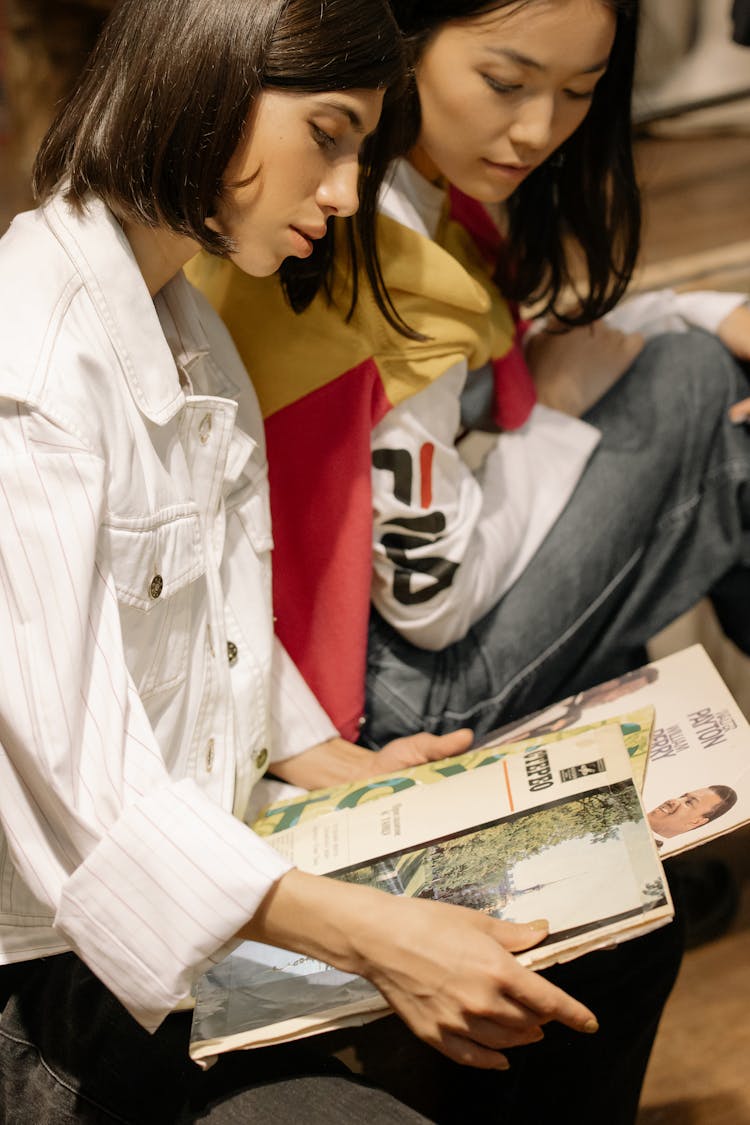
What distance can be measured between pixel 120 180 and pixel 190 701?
1.16ft

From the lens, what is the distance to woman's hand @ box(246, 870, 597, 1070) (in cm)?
71

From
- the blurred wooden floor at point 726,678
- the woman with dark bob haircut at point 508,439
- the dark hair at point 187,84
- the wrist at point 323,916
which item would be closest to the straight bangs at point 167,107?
the dark hair at point 187,84

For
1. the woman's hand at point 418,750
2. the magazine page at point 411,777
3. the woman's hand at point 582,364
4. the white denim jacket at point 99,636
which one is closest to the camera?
the white denim jacket at point 99,636

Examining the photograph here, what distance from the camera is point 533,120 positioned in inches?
40.6

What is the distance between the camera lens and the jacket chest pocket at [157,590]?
2.59 feet

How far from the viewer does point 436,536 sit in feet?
3.63

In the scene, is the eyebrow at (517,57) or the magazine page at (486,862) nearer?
the magazine page at (486,862)

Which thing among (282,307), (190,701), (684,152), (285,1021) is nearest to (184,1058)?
(285,1021)

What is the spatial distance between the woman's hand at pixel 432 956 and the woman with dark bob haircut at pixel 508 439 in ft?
0.83

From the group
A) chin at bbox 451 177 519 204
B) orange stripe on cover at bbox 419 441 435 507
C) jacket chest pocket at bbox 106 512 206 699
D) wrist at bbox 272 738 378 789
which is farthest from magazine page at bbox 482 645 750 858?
chin at bbox 451 177 519 204

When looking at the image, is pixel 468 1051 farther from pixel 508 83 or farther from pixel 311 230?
pixel 508 83

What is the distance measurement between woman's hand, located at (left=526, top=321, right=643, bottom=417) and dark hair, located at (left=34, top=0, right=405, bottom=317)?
1.73 feet

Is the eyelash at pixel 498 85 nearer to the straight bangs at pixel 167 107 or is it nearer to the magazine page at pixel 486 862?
the straight bangs at pixel 167 107

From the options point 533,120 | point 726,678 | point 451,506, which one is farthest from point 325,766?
point 726,678
